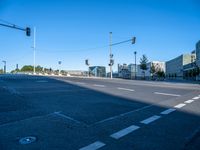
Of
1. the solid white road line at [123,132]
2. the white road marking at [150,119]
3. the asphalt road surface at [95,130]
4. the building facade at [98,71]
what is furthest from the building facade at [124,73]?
the solid white road line at [123,132]

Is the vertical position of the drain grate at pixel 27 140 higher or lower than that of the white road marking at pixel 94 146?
higher

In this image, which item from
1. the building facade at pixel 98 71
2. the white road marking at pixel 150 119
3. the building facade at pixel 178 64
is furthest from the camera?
the building facade at pixel 178 64

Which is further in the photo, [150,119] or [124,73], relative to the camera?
[124,73]

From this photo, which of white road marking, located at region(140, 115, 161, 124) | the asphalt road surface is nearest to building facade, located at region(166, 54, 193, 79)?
white road marking, located at region(140, 115, 161, 124)

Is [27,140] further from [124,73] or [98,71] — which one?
[124,73]

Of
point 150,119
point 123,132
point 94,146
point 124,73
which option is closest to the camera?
point 94,146

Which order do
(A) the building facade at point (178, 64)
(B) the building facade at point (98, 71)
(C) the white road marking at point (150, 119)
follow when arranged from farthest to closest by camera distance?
(A) the building facade at point (178, 64) → (B) the building facade at point (98, 71) → (C) the white road marking at point (150, 119)

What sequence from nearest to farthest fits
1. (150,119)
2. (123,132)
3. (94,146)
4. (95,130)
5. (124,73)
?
(94,146)
(123,132)
(95,130)
(150,119)
(124,73)

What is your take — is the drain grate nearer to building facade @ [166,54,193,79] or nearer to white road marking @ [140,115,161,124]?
white road marking @ [140,115,161,124]

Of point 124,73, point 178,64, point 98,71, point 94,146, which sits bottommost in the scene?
point 94,146

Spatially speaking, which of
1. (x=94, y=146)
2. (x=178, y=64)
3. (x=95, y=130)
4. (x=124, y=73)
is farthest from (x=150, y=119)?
(x=178, y=64)

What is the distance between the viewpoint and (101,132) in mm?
4613

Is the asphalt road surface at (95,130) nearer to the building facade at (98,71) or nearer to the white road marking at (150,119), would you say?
the white road marking at (150,119)

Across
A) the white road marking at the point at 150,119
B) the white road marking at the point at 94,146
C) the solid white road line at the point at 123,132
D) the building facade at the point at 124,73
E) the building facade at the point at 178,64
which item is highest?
the building facade at the point at 178,64
